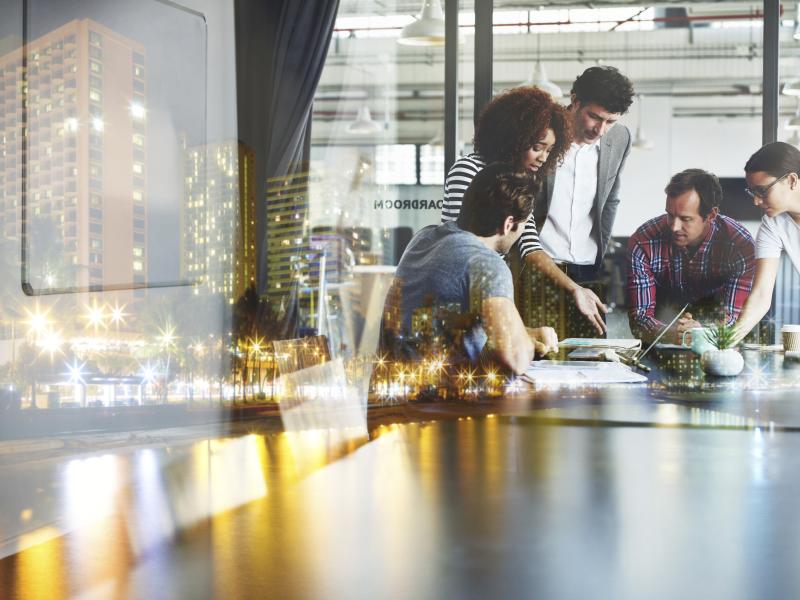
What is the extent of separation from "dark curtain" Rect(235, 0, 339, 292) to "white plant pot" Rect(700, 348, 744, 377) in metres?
2.42

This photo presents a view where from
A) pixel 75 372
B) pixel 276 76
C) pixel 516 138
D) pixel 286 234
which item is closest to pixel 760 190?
pixel 516 138


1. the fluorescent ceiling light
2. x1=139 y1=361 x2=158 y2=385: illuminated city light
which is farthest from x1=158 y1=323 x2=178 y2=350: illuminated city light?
the fluorescent ceiling light

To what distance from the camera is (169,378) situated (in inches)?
186

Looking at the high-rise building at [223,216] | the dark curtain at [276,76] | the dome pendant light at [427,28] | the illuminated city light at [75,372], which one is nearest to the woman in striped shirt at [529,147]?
the dome pendant light at [427,28]

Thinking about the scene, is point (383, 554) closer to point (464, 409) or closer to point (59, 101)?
point (464, 409)

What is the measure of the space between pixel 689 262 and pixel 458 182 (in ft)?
3.80

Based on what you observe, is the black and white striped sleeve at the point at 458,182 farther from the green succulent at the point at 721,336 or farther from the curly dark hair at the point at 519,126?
the green succulent at the point at 721,336

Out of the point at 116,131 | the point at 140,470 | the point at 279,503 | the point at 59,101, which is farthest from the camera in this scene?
the point at 116,131

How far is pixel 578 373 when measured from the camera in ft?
12.6

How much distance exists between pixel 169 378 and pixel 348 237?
3.86ft

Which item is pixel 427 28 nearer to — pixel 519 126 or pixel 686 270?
pixel 519 126

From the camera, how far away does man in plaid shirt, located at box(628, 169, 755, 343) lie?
14.1 ft

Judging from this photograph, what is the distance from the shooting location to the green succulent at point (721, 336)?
3.55m

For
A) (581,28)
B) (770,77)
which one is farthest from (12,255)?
(770,77)
